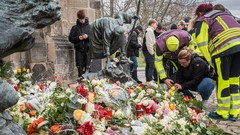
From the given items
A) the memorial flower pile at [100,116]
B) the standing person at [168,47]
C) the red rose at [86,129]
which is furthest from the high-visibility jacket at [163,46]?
the red rose at [86,129]

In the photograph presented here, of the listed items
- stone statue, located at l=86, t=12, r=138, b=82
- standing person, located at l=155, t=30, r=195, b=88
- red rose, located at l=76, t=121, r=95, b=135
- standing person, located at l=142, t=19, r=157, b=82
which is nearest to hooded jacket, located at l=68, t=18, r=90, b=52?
stone statue, located at l=86, t=12, r=138, b=82

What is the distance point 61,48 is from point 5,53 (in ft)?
26.3

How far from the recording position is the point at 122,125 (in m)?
2.96

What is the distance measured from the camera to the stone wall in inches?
329

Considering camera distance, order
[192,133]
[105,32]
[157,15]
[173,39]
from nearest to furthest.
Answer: [192,133] < [173,39] < [105,32] < [157,15]

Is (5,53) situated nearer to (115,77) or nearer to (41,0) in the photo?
(41,0)

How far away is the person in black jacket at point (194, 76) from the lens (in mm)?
6223

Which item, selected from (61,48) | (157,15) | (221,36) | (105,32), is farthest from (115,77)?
(157,15)

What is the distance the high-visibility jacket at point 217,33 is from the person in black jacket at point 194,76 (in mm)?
496

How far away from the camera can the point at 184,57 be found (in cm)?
603

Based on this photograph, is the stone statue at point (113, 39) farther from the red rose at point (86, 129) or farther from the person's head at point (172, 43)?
the red rose at point (86, 129)

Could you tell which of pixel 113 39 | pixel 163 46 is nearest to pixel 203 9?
pixel 163 46

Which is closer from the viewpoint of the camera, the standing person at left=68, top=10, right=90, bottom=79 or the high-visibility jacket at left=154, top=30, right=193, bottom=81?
the high-visibility jacket at left=154, top=30, right=193, bottom=81

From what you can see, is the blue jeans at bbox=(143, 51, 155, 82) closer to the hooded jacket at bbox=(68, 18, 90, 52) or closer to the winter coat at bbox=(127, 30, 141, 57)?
the winter coat at bbox=(127, 30, 141, 57)
